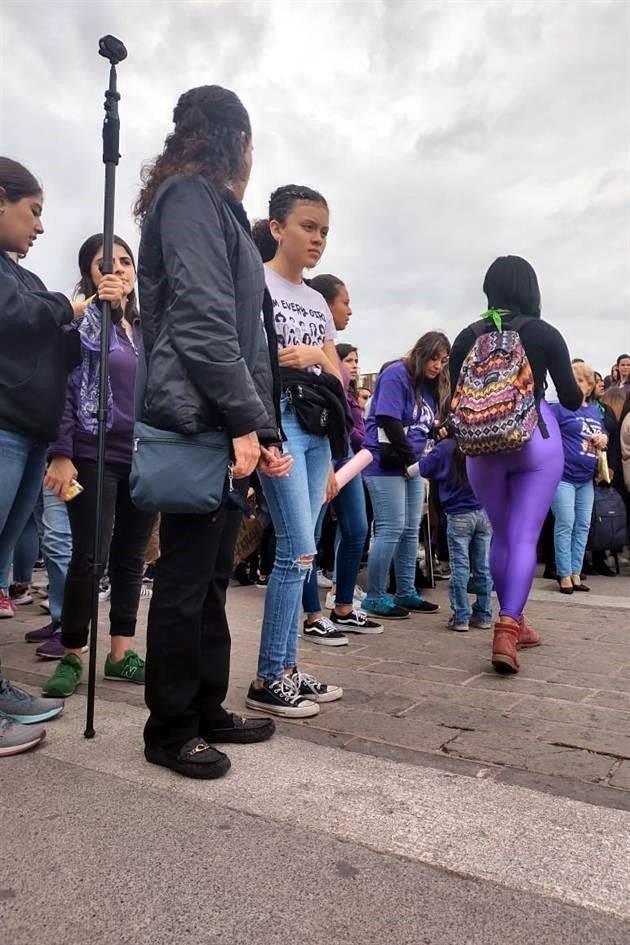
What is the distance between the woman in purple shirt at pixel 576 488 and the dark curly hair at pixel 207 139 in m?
4.95

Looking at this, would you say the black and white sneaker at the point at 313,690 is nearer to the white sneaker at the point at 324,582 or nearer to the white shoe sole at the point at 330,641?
the white shoe sole at the point at 330,641

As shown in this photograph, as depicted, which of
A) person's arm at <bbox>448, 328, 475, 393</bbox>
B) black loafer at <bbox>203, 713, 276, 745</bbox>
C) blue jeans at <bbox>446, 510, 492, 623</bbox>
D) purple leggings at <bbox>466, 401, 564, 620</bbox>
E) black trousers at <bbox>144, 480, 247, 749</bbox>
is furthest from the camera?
blue jeans at <bbox>446, 510, 492, 623</bbox>

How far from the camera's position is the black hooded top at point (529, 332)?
4.07 m

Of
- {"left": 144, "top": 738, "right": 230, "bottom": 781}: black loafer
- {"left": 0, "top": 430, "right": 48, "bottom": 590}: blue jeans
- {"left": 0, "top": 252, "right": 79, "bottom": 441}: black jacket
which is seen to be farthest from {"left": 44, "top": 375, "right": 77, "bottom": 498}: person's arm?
{"left": 144, "top": 738, "right": 230, "bottom": 781}: black loafer

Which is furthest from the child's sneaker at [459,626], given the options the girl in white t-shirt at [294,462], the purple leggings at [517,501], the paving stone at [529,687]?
the girl in white t-shirt at [294,462]

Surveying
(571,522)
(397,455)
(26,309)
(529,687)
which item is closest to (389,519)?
(397,455)

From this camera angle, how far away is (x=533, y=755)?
2.61m

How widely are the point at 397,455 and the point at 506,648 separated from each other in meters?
2.04

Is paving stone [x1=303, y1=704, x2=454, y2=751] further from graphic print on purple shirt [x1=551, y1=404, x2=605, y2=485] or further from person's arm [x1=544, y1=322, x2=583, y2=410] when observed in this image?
graphic print on purple shirt [x1=551, y1=404, x2=605, y2=485]

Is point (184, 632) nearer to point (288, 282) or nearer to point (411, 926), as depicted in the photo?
point (411, 926)

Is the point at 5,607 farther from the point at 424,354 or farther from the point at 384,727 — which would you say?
the point at 384,727

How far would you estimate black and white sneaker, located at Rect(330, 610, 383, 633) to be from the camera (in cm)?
498

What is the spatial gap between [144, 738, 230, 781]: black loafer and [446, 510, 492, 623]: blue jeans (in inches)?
115

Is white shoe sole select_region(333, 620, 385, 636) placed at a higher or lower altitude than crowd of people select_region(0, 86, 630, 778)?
lower
